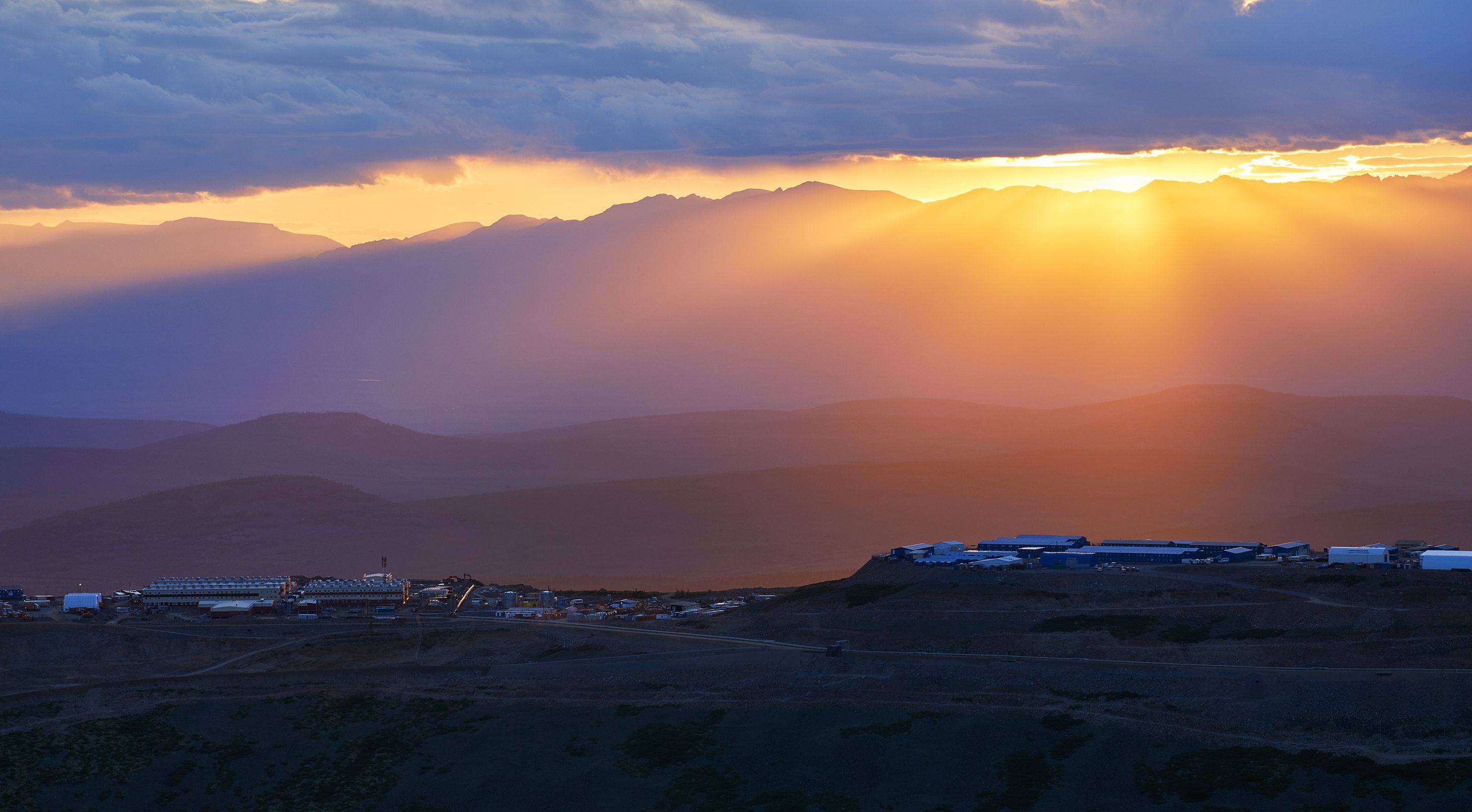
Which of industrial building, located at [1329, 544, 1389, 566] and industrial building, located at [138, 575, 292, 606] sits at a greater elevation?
industrial building, located at [1329, 544, 1389, 566]

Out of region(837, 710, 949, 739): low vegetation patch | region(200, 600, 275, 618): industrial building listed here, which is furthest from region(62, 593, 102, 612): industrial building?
region(837, 710, 949, 739): low vegetation patch

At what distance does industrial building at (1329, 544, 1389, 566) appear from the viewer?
3275 inches

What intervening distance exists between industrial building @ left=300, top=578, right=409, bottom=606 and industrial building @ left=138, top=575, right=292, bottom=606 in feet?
9.49

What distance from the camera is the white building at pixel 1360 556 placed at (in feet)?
273

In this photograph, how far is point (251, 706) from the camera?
71.5 meters

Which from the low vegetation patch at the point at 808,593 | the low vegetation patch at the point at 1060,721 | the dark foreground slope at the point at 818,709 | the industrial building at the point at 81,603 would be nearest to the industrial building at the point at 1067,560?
the dark foreground slope at the point at 818,709

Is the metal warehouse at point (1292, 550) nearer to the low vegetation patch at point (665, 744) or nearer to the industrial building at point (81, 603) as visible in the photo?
the low vegetation patch at point (665, 744)

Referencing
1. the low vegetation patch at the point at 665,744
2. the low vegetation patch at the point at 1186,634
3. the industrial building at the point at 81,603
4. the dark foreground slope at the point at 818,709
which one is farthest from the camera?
Answer: the industrial building at the point at 81,603

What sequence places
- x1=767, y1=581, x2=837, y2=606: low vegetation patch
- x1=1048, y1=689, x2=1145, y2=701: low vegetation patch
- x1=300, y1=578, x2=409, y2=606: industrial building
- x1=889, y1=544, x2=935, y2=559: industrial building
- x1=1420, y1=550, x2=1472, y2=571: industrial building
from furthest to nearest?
x1=889, y1=544, x2=935, y2=559: industrial building
x1=300, y1=578, x2=409, y2=606: industrial building
x1=767, y1=581, x2=837, y2=606: low vegetation patch
x1=1420, y1=550, x2=1472, y2=571: industrial building
x1=1048, y1=689, x2=1145, y2=701: low vegetation patch

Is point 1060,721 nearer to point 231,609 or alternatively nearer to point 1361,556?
point 1361,556

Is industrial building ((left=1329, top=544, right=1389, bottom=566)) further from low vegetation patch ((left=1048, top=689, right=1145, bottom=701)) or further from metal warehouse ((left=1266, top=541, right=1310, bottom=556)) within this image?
low vegetation patch ((left=1048, top=689, right=1145, bottom=701))

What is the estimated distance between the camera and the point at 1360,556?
84.2 m

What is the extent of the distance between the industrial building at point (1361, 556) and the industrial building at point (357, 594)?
60440 millimetres

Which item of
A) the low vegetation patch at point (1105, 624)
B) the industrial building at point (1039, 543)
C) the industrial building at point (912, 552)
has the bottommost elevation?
the low vegetation patch at point (1105, 624)
